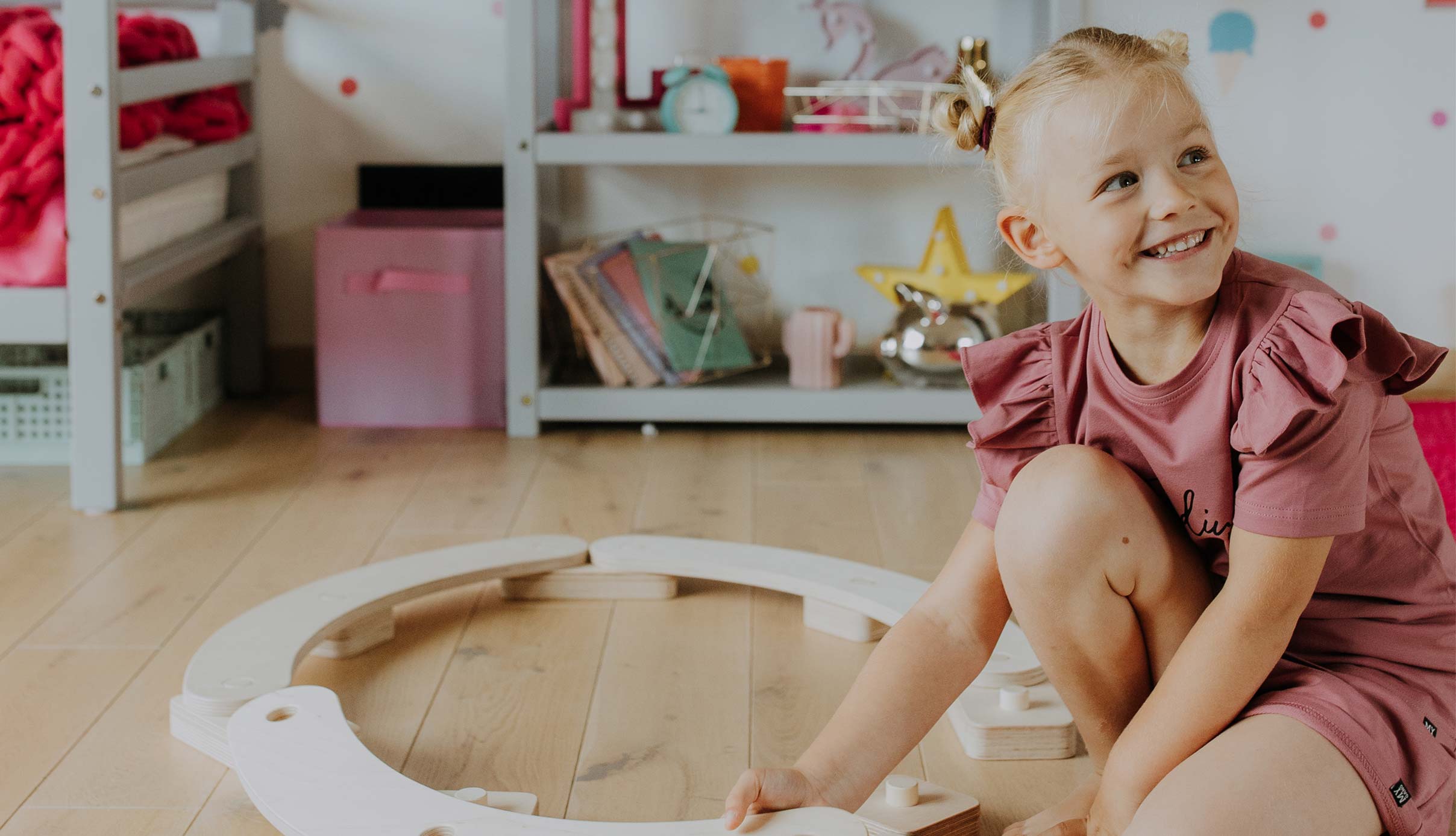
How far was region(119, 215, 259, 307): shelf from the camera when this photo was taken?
1.68 metres

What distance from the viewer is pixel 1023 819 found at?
0.93m

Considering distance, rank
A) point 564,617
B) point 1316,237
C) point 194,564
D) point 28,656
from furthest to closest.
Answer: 1. point 1316,237
2. point 194,564
3. point 564,617
4. point 28,656

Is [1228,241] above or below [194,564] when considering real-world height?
above

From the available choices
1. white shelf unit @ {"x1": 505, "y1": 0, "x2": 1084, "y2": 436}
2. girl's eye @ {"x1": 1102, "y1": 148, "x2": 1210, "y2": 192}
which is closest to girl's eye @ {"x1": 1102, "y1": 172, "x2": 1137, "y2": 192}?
girl's eye @ {"x1": 1102, "y1": 148, "x2": 1210, "y2": 192}

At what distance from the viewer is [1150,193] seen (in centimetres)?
75

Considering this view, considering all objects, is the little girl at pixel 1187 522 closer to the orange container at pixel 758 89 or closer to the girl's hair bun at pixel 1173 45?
the girl's hair bun at pixel 1173 45

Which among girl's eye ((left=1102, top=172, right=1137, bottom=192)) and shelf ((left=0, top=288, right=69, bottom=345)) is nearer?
girl's eye ((left=1102, top=172, right=1137, bottom=192))

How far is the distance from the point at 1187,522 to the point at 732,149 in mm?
1194

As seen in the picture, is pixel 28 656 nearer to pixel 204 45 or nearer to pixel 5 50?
pixel 5 50

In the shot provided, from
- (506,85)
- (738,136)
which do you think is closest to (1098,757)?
(738,136)

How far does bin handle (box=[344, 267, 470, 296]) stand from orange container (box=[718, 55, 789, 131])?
1.45ft

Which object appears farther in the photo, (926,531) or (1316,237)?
(1316,237)

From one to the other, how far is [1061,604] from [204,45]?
1841 millimetres

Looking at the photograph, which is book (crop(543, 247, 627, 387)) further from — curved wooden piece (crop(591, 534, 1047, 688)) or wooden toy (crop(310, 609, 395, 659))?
wooden toy (crop(310, 609, 395, 659))
